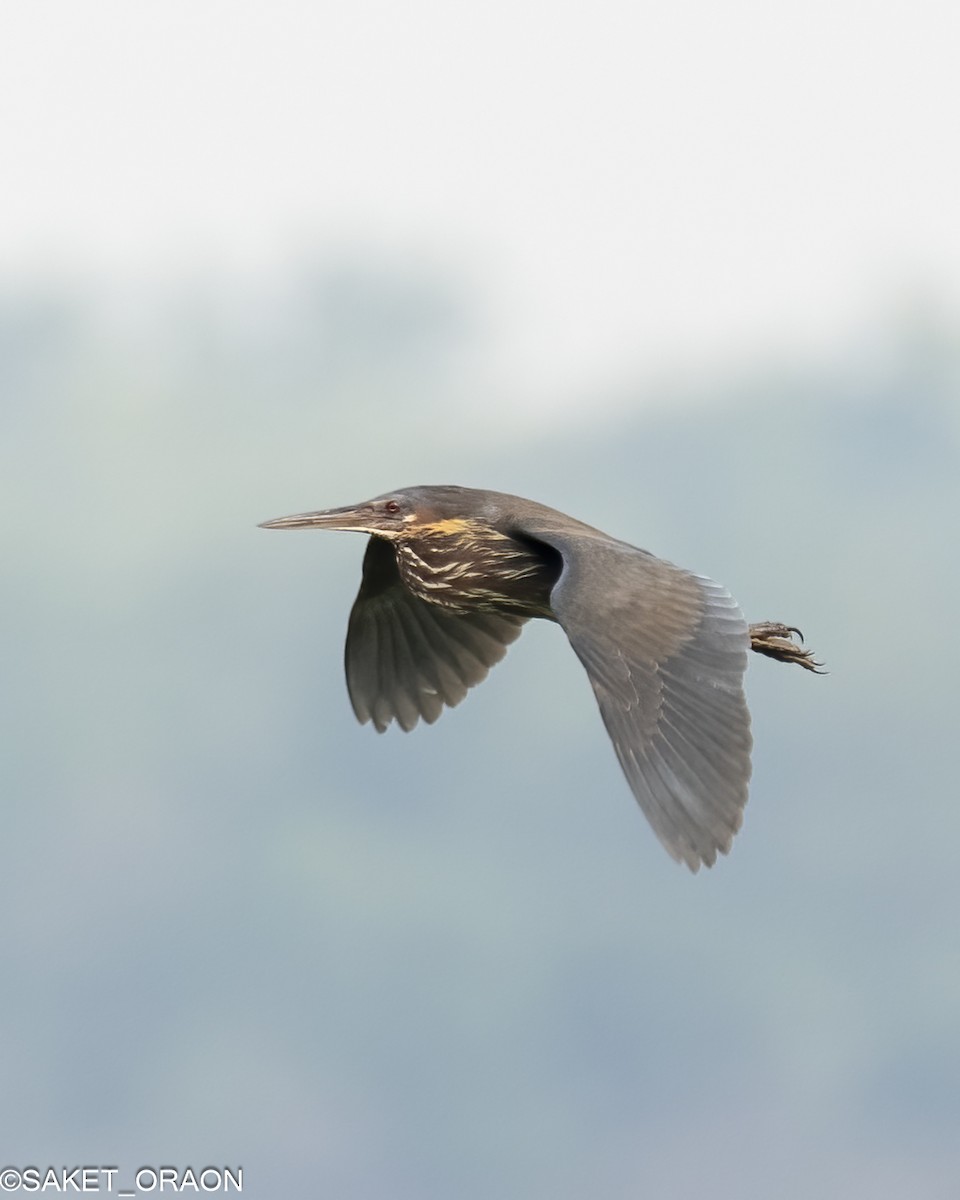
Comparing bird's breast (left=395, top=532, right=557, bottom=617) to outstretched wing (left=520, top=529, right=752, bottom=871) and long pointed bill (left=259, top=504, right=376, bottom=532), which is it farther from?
outstretched wing (left=520, top=529, right=752, bottom=871)

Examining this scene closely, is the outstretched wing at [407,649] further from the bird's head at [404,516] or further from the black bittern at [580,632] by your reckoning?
the bird's head at [404,516]

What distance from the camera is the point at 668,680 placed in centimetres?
827

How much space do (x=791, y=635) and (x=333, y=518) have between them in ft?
9.18

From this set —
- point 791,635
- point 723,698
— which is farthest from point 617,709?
point 791,635

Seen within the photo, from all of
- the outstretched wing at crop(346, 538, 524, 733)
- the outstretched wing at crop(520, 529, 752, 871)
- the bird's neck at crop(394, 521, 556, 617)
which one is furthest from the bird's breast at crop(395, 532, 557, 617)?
the outstretched wing at crop(346, 538, 524, 733)

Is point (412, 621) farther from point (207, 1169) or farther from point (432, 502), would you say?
point (207, 1169)

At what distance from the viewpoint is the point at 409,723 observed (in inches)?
468

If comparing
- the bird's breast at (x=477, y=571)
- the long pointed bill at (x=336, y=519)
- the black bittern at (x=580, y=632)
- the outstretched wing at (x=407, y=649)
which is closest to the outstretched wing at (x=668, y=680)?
the black bittern at (x=580, y=632)

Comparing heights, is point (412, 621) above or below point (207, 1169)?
above

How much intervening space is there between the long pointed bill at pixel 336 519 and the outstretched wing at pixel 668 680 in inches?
64.6

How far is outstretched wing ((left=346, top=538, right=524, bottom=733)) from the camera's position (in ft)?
38.6

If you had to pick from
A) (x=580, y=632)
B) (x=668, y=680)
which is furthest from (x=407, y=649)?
(x=668, y=680)

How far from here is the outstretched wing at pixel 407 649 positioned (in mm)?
11758

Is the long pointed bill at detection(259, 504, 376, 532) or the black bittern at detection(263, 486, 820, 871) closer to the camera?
the black bittern at detection(263, 486, 820, 871)
